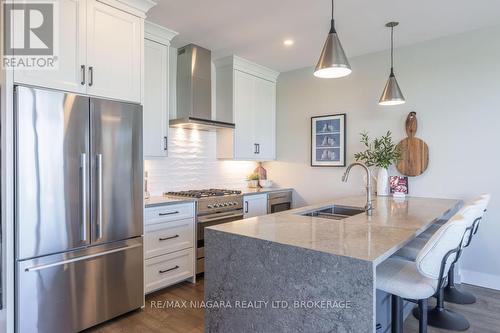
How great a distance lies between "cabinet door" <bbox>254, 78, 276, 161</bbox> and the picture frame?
69 centimetres

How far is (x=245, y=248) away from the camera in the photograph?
1689 mm

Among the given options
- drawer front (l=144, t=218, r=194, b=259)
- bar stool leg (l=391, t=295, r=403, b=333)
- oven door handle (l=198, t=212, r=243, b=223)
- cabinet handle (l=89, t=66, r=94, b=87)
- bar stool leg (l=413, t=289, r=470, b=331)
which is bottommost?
bar stool leg (l=413, t=289, r=470, b=331)

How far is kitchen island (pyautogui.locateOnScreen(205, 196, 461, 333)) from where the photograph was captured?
1.33 metres

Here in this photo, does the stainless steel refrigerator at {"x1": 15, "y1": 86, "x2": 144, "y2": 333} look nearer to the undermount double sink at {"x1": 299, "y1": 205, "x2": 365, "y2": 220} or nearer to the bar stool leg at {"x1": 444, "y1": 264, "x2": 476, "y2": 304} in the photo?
the undermount double sink at {"x1": 299, "y1": 205, "x2": 365, "y2": 220}

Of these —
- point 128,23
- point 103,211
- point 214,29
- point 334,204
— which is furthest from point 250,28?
point 103,211

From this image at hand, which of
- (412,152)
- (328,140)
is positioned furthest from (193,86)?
(412,152)

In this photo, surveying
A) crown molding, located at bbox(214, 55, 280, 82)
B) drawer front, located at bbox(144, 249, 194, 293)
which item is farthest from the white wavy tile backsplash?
crown molding, located at bbox(214, 55, 280, 82)

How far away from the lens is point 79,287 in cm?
225

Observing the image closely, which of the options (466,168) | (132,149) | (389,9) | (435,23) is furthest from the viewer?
(466,168)

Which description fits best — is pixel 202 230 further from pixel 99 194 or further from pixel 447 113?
pixel 447 113

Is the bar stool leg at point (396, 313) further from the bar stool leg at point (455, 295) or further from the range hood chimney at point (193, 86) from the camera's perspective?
the range hood chimney at point (193, 86)

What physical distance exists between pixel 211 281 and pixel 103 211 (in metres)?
1.10

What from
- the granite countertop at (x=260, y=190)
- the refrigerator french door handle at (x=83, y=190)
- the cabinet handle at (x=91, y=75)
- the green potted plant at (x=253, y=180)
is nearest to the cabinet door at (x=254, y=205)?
the granite countertop at (x=260, y=190)

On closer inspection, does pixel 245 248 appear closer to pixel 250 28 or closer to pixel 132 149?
pixel 132 149
